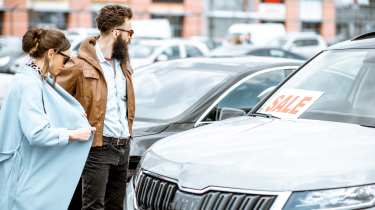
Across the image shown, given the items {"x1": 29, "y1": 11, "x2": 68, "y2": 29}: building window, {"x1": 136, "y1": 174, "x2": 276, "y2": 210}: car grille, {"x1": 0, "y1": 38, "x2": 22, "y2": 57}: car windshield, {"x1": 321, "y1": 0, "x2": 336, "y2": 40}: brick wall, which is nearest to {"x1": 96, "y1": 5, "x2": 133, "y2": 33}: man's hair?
{"x1": 136, "y1": 174, "x2": 276, "y2": 210}: car grille

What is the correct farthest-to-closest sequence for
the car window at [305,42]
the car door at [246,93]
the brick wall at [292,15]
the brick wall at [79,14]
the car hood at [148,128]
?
the brick wall at [292,15]
the brick wall at [79,14]
the car window at [305,42]
the car door at [246,93]
the car hood at [148,128]

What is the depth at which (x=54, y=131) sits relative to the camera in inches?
173

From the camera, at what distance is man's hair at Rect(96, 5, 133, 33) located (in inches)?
Result: 202

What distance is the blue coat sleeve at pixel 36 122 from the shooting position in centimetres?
433

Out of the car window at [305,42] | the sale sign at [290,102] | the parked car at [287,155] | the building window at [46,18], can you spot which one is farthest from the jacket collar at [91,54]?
the building window at [46,18]

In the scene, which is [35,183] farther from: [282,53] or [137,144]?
[282,53]

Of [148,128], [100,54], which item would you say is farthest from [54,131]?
[148,128]

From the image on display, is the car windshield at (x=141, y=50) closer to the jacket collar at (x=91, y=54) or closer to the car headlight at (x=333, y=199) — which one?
the jacket collar at (x=91, y=54)

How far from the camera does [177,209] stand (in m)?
3.80

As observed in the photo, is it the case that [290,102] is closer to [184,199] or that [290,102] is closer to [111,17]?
[111,17]

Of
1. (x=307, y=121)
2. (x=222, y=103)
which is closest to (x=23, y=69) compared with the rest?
(x=307, y=121)

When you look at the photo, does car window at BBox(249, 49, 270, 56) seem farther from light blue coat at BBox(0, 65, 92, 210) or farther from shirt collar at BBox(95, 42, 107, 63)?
light blue coat at BBox(0, 65, 92, 210)

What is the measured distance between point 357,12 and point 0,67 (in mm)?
35193

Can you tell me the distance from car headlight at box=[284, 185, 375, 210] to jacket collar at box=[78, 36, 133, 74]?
6.49 ft
